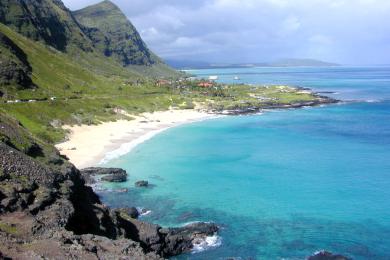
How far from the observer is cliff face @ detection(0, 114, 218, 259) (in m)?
30.8

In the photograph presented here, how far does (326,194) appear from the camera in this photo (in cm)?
6919

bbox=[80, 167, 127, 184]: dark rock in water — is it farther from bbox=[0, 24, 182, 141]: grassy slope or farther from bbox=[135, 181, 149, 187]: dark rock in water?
bbox=[0, 24, 182, 141]: grassy slope

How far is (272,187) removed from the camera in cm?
7344

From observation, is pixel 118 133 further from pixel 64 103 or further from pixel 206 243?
pixel 206 243

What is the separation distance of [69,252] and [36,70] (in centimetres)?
16788

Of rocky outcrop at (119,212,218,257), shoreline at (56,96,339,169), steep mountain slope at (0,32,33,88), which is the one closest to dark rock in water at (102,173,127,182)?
shoreline at (56,96,339,169)

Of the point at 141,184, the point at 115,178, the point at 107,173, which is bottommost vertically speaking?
the point at 141,184

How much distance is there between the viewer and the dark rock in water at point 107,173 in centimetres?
7438

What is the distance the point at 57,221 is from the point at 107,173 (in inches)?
1662

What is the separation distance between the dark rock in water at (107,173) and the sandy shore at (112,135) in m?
4.95

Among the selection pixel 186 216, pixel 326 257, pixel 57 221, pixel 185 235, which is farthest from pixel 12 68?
pixel 326 257

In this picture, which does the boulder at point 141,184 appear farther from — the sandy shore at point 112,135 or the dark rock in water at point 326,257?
the dark rock in water at point 326,257

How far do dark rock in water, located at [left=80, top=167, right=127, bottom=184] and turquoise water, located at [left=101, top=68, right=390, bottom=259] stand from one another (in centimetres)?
197

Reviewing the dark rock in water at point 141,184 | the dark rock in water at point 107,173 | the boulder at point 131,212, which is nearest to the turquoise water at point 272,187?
the dark rock in water at point 141,184
